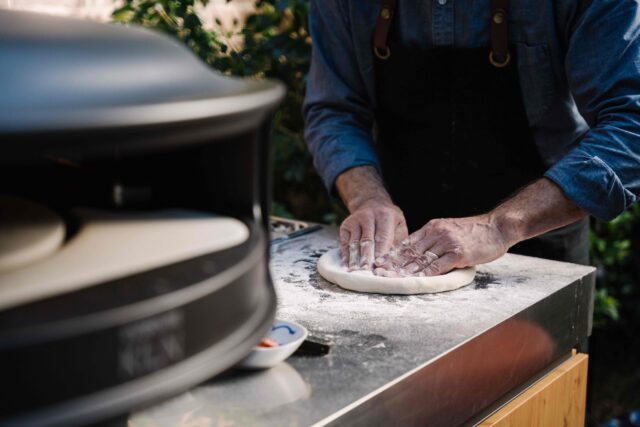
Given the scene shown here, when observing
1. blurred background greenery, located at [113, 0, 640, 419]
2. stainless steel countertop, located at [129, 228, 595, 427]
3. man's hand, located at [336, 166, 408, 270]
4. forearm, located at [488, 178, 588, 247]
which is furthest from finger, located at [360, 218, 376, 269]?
blurred background greenery, located at [113, 0, 640, 419]

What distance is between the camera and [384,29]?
2.29 metres

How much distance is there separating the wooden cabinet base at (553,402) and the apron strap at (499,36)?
2.53 feet

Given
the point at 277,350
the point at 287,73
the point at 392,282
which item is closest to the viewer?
the point at 277,350

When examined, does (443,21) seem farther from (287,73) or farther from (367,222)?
(287,73)

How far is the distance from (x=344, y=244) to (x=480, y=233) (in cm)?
30

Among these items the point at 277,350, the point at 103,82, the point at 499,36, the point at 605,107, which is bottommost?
the point at 277,350

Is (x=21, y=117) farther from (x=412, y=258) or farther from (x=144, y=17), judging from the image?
(x=144, y=17)

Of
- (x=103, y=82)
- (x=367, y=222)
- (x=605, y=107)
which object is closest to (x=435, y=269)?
(x=367, y=222)

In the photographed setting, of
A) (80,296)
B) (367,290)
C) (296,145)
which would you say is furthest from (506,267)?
(296,145)

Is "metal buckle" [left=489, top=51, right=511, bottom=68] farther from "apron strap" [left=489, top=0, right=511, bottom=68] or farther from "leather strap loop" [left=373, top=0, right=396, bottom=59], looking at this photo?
"leather strap loop" [left=373, top=0, right=396, bottom=59]

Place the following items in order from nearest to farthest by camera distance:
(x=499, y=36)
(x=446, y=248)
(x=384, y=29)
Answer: (x=446, y=248)
(x=499, y=36)
(x=384, y=29)

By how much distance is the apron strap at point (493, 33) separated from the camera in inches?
84.6

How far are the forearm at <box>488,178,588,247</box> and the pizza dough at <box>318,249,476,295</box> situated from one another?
210mm

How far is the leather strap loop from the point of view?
89.8 inches
